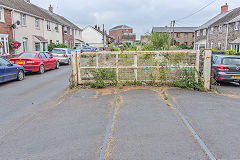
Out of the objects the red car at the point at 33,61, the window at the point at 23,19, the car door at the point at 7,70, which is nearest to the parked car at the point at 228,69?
the car door at the point at 7,70

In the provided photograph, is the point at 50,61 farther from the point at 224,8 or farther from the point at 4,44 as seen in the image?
the point at 224,8

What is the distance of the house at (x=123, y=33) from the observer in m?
101

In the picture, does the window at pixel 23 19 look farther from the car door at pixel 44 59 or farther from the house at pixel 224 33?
the house at pixel 224 33

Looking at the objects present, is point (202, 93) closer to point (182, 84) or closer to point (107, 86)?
point (182, 84)

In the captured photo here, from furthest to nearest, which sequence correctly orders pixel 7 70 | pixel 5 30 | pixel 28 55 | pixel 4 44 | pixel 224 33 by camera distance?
pixel 224 33, pixel 5 30, pixel 4 44, pixel 28 55, pixel 7 70

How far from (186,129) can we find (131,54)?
4.71 meters

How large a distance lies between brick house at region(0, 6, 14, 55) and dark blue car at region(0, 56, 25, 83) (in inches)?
415

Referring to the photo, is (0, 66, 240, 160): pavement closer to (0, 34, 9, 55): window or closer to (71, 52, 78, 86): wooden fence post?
(71, 52, 78, 86): wooden fence post

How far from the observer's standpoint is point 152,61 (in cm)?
849

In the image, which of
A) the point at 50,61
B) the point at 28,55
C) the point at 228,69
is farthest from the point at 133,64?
the point at 50,61

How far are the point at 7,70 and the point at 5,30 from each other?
1307 centimetres

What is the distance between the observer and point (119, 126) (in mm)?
4465

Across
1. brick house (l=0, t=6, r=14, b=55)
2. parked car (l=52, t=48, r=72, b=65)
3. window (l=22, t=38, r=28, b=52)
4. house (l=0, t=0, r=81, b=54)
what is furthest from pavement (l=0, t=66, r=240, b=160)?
window (l=22, t=38, r=28, b=52)

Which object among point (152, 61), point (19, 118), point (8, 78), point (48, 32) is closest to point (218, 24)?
point (48, 32)
